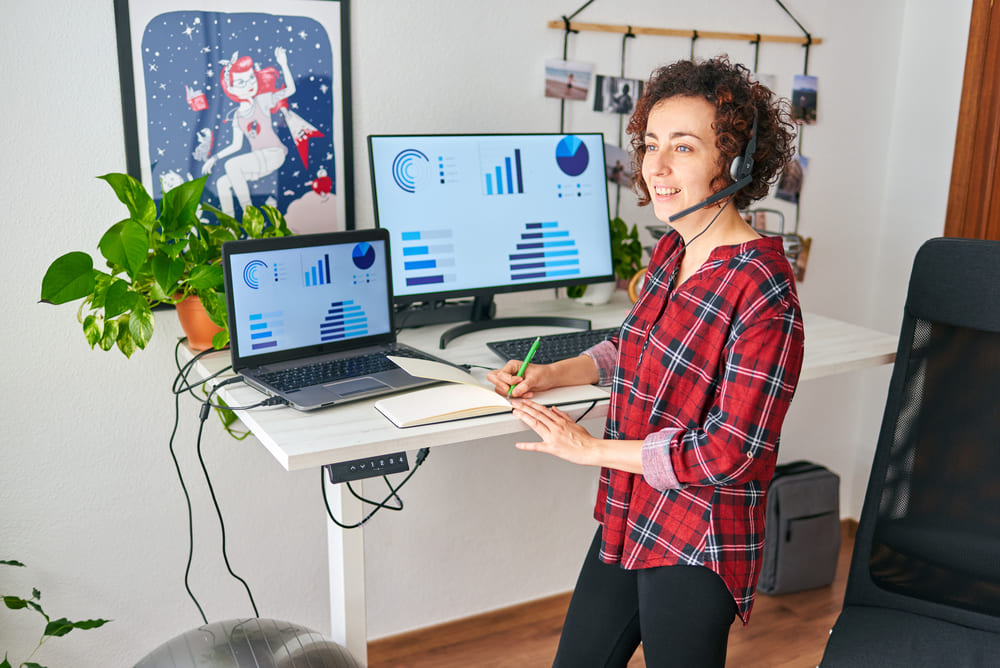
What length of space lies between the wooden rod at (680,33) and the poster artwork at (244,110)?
63 cm

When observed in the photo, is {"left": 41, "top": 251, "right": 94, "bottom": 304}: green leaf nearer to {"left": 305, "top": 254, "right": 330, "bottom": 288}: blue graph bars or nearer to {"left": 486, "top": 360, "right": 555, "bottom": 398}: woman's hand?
{"left": 305, "top": 254, "right": 330, "bottom": 288}: blue graph bars

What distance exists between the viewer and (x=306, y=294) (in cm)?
154

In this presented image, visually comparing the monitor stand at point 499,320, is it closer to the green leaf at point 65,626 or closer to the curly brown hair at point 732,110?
the curly brown hair at point 732,110

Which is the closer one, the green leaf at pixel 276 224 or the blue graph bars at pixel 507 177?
the green leaf at pixel 276 224

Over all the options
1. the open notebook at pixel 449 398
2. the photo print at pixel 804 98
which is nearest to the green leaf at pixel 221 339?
the open notebook at pixel 449 398

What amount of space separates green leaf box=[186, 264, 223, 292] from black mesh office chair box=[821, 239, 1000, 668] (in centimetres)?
117

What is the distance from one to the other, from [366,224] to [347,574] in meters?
0.82

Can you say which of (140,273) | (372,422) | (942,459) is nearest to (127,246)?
(140,273)

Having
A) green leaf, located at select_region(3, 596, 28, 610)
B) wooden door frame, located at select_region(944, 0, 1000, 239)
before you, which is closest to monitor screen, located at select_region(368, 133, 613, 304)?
green leaf, located at select_region(3, 596, 28, 610)

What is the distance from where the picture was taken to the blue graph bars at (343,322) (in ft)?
5.16

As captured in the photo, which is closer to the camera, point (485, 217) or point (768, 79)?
point (485, 217)

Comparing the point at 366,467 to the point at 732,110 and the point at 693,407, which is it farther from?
the point at 732,110

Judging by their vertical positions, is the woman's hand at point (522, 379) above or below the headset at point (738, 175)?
below

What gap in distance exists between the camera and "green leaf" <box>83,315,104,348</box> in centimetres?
151
